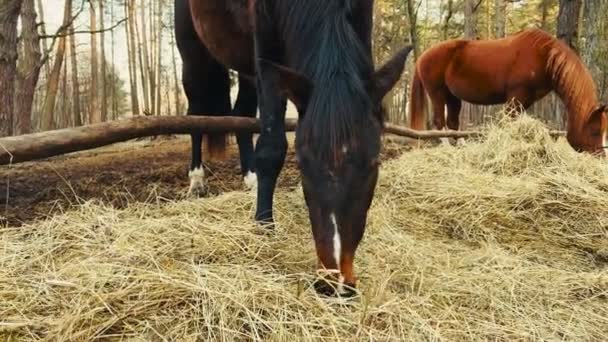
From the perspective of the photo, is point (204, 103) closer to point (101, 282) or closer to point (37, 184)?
point (37, 184)

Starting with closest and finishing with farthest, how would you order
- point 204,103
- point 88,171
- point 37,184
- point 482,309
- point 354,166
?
point 354,166 → point 482,309 → point 37,184 → point 204,103 → point 88,171

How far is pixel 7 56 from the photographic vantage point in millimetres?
5199

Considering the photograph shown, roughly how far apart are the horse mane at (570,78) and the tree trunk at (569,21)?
139 cm

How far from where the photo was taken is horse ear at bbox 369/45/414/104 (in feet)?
6.30

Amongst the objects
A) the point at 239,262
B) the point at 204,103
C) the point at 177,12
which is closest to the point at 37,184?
the point at 204,103

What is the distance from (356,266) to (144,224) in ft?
3.35

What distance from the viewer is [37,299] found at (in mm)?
1760

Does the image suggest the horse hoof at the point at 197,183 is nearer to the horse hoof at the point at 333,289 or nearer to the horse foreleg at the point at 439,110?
the horse hoof at the point at 333,289

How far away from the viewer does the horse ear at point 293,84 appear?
6.15 feet

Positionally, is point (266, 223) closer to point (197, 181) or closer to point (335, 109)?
point (335, 109)

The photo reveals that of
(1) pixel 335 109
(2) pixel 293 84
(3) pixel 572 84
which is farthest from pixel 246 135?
(3) pixel 572 84

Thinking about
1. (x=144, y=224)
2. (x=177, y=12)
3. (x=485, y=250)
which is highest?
(x=177, y=12)

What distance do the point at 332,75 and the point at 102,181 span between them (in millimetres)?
3209

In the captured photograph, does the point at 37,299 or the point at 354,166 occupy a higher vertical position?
the point at 354,166
